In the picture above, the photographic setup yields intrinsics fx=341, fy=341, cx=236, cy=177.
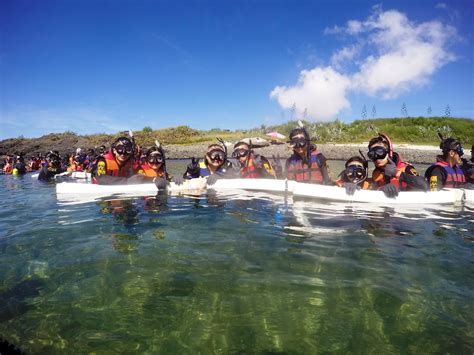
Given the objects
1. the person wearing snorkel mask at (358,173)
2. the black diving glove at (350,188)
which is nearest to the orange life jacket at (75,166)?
the person wearing snorkel mask at (358,173)

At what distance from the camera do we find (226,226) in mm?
6617

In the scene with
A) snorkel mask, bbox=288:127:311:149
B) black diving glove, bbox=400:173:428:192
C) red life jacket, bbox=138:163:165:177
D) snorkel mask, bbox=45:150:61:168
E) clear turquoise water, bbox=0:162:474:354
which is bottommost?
clear turquoise water, bbox=0:162:474:354

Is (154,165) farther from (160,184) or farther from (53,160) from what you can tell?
(53,160)

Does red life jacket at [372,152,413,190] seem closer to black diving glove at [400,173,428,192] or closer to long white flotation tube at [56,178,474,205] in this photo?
black diving glove at [400,173,428,192]

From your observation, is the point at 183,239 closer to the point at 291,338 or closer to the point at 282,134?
the point at 291,338

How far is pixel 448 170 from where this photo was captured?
984 cm

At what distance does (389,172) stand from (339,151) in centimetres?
2922

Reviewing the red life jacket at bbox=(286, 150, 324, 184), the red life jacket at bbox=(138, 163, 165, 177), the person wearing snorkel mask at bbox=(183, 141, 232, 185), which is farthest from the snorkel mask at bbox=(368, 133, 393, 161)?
the red life jacket at bbox=(138, 163, 165, 177)

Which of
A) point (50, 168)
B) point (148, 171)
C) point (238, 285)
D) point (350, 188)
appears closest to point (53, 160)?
point (50, 168)

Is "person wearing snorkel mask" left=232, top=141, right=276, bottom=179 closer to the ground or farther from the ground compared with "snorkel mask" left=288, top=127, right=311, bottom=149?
closer to the ground

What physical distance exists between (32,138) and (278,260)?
2277 inches

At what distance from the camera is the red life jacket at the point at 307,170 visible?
10.4 meters

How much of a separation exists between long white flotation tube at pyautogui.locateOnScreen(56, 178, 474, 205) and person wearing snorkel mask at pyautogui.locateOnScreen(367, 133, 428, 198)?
0.24 meters

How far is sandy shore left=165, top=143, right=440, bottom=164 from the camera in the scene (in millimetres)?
32625
